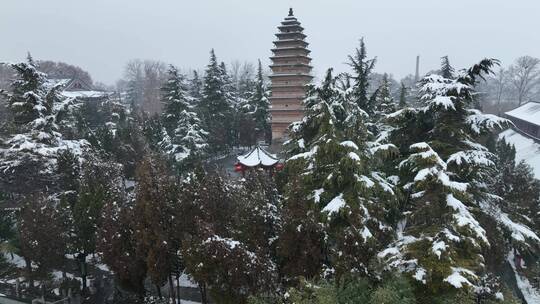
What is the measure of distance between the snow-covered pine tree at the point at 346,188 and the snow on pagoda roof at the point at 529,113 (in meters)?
34.4

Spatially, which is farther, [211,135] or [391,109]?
[211,135]

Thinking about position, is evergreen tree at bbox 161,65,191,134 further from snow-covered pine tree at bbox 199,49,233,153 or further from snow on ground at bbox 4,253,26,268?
snow on ground at bbox 4,253,26,268

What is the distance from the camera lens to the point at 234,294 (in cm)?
1232

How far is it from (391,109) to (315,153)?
40.2 ft

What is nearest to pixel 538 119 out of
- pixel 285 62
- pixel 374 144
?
pixel 285 62

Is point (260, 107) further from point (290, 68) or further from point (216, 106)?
point (290, 68)

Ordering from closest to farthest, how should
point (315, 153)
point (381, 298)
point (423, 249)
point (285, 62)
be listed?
1. point (381, 298)
2. point (423, 249)
3. point (315, 153)
4. point (285, 62)

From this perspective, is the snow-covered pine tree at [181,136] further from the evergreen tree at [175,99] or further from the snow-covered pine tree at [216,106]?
the snow-covered pine tree at [216,106]

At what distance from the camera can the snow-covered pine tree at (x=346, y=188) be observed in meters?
11.2

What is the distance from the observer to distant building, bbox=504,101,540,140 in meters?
41.5

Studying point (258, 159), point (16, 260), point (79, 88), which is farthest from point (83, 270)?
point (79, 88)

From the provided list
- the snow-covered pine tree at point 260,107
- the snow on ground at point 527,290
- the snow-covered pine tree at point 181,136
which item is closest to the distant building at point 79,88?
the snow-covered pine tree at point 260,107

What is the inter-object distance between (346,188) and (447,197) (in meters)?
3.61

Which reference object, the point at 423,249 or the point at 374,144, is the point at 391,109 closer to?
the point at 374,144
